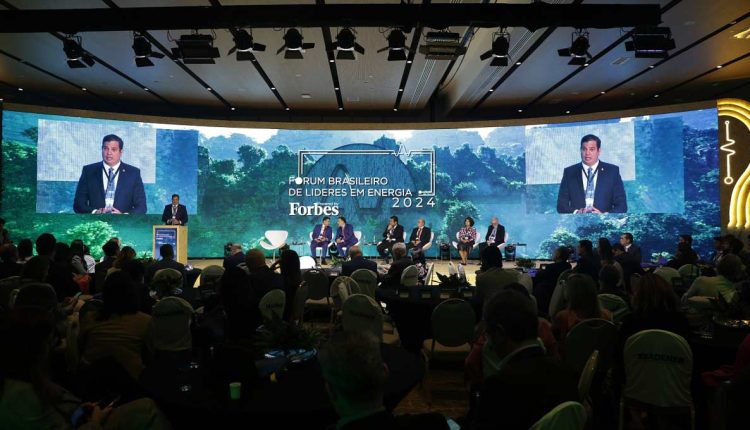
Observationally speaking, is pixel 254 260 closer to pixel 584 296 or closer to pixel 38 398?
pixel 584 296

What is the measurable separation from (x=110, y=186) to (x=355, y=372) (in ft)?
46.7

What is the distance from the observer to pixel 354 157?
51.9 feet

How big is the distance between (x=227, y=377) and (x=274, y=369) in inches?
11.0

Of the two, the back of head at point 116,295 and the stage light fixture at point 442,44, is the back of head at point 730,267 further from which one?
the back of head at point 116,295

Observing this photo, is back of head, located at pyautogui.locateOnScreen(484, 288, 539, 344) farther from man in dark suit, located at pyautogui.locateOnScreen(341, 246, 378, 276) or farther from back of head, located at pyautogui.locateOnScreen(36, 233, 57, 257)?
back of head, located at pyautogui.locateOnScreen(36, 233, 57, 257)

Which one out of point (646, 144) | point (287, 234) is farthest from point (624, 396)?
point (287, 234)

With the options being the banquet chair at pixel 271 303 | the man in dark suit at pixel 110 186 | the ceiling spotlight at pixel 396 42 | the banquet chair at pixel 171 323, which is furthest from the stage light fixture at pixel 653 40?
the man in dark suit at pixel 110 186

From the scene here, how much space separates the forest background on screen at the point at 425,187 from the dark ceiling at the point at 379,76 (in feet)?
2.58

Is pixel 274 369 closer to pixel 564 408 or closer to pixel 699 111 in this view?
pixel 564 408

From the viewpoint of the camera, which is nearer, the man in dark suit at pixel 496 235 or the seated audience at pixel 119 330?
the seated audience at pixel 119 330

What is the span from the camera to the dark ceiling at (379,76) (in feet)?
28.7

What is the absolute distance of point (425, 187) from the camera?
15.7 m

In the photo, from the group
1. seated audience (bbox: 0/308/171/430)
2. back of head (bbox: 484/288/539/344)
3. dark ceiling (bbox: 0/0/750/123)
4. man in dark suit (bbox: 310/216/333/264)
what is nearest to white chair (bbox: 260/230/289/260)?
man in dark suit (bbox: 310/216/333/264)

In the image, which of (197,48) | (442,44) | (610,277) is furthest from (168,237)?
(610,277)
